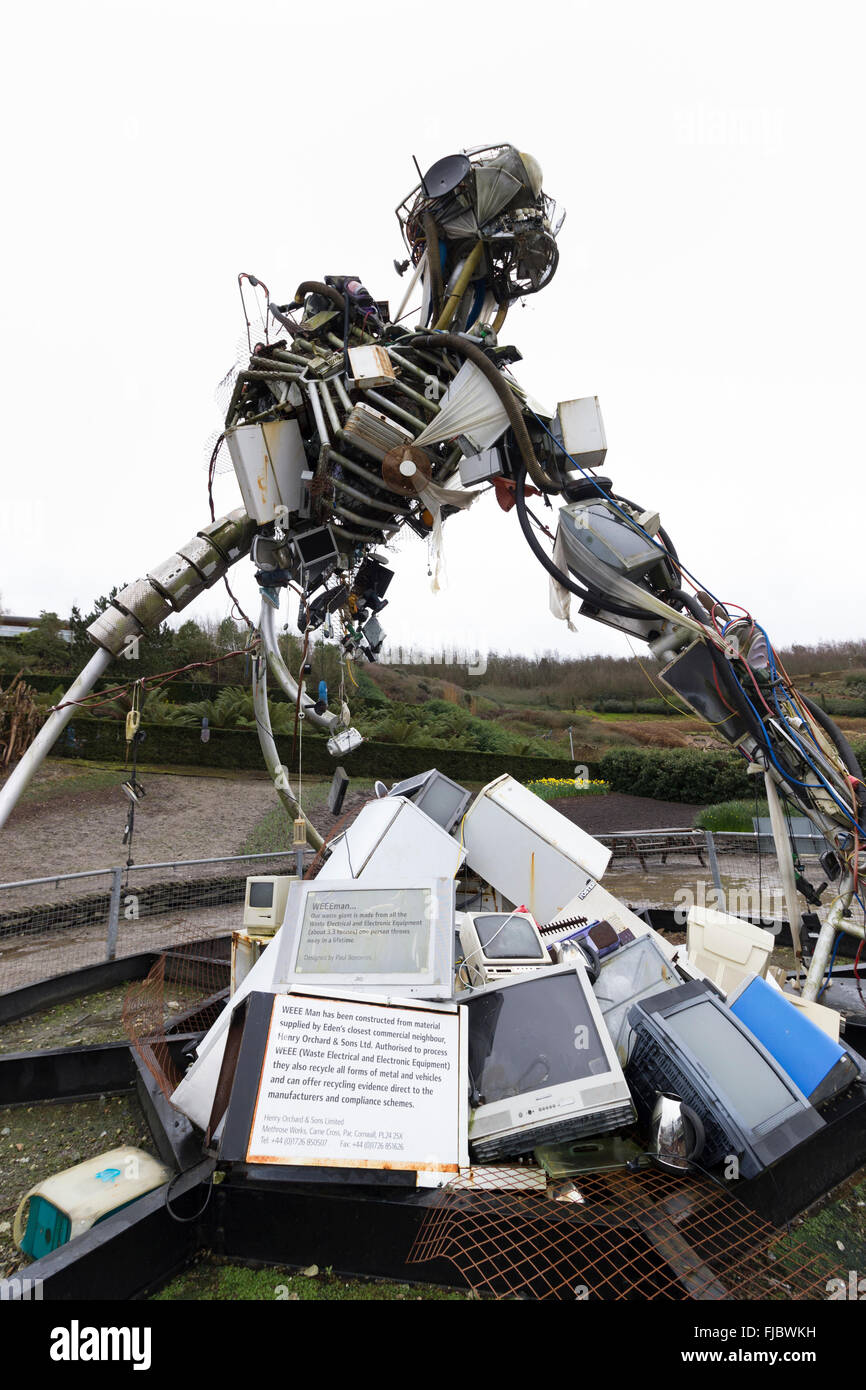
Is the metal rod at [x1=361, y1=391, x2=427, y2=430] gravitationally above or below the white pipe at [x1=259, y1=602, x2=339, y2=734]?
above

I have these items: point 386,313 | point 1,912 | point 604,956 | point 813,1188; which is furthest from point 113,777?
point 813,1188

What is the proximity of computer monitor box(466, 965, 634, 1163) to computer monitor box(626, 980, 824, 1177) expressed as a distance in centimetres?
22

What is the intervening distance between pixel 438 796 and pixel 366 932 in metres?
2.87

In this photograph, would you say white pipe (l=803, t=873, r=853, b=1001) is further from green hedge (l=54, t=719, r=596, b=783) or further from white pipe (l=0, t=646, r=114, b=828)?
green hedge (l=54, t=719, r=596, b=783)

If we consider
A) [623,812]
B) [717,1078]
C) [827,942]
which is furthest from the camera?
[623,812]

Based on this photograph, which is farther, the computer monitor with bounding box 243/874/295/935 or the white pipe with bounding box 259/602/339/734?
the white pipe with bounding box 259/602/339/734

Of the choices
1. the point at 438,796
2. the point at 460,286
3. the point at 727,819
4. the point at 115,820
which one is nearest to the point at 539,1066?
the point at 438,796

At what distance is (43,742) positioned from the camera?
5.41 m

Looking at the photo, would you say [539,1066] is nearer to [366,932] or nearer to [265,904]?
[366,932]

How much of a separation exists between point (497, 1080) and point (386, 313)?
21.6ft

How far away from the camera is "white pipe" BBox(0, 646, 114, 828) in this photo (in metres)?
5.18

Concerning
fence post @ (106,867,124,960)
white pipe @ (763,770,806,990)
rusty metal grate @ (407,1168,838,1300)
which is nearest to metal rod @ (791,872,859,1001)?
white pipe @ (763,770,806,990)

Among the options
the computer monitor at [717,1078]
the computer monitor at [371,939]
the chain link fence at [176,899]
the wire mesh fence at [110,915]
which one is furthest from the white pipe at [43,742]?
the computer monitor at [717,1078]

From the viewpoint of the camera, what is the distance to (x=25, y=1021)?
5.73 metres
